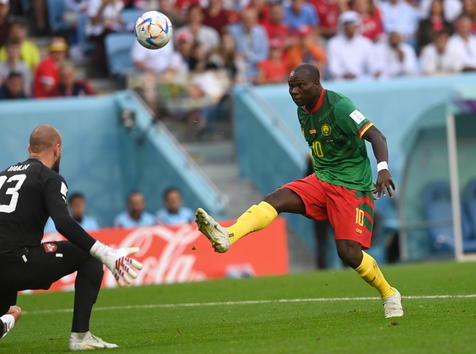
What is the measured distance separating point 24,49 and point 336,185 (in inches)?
483

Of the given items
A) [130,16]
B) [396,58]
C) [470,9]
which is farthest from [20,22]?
[470,9]

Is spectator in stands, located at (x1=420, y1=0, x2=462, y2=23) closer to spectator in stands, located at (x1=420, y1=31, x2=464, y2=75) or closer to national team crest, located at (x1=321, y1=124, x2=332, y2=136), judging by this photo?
spectator in stands, located at (x1=420, y1=31, x2=464, y2=75)

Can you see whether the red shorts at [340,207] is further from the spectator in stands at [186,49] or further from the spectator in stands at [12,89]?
the spectator in stands at [186,49]

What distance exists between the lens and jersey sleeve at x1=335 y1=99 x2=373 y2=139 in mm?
8883

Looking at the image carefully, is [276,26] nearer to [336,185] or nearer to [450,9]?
[450,9]

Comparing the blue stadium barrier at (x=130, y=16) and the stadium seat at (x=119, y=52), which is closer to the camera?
the stadium seat at (x=119, y=52)

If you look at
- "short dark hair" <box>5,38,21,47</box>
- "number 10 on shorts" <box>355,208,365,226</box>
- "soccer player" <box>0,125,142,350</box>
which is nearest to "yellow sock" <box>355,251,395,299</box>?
"number 10 on shorts" <box>355,208,365,226</box>

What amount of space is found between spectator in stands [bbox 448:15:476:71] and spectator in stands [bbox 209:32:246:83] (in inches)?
184

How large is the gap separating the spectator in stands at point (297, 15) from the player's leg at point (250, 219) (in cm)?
1378

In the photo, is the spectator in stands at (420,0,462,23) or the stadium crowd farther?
the spectator in stands at (420,0,462,23)

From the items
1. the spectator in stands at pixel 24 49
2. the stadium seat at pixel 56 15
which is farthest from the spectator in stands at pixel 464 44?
the spectator in stands at pixel 24 49

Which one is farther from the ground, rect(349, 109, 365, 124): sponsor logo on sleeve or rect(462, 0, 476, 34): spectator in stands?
rect(462, 0, 476, 34): spectator in stands

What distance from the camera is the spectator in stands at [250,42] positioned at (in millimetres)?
21375

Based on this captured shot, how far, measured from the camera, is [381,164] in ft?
27.9
